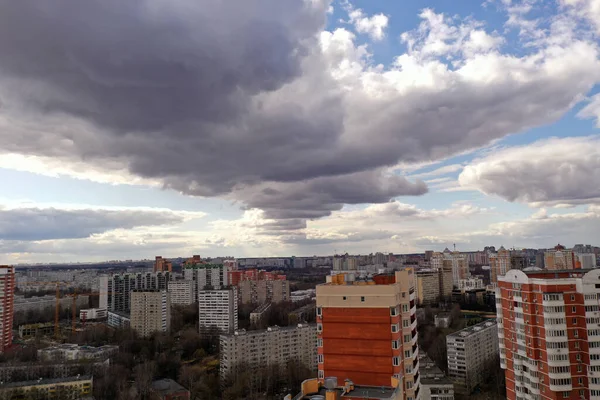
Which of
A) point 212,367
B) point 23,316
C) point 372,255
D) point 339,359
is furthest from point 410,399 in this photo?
point 372,255

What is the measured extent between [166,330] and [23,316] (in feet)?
90.6

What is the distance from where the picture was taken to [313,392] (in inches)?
391

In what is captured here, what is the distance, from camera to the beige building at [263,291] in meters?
70.2

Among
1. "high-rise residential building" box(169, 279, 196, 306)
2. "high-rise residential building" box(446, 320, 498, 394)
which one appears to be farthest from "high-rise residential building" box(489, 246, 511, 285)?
"high-rise residential building" box(169, 279, 196, 306)

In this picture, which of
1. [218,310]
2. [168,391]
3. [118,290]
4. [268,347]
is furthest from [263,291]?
[168,391]

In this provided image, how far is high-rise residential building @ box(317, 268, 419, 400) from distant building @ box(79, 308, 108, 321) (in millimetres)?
59960

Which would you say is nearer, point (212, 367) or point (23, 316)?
point (212, 367)

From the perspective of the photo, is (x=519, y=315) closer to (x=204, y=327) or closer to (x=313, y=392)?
(x=313, y=392)

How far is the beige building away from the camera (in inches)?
2766

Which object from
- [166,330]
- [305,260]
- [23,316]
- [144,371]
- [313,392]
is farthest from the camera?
[305,260]

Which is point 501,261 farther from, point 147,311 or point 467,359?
point 147,311

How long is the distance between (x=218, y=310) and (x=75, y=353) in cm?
1596

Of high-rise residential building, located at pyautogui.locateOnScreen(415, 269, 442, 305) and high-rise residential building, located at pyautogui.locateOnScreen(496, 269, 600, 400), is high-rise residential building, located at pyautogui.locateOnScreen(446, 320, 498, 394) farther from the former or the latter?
high-rise residential building, located at pyautogui.locateOnScreen(415, 269, 442, 305)

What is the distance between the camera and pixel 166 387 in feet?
99.8
